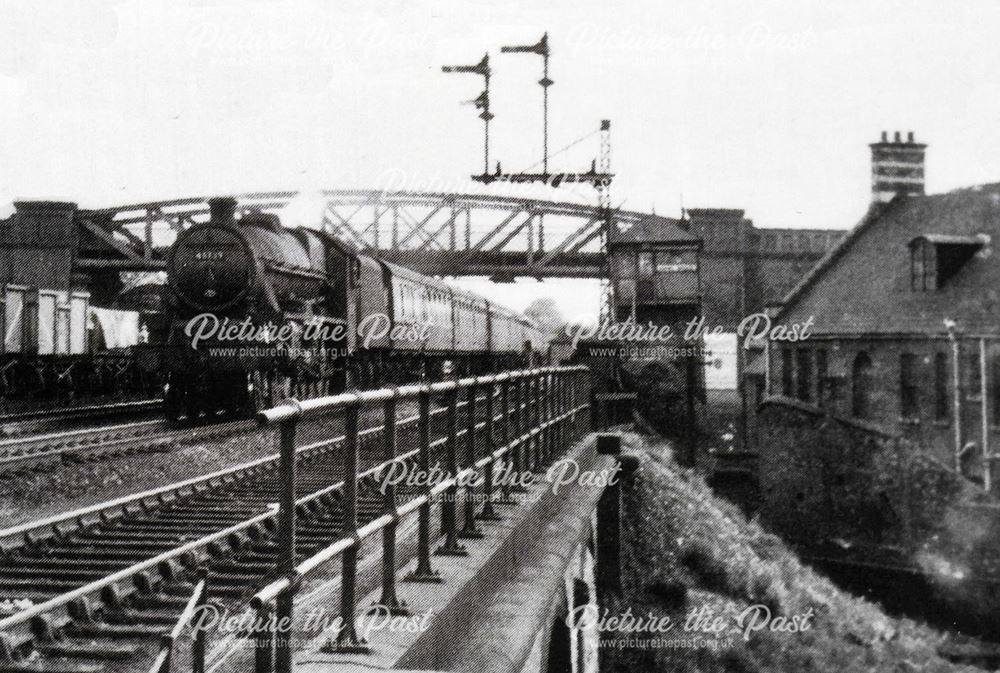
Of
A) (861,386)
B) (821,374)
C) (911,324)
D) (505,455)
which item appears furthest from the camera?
(821,374)

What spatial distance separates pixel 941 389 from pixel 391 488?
80.9 ft

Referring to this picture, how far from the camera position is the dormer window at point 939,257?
27.5 meters

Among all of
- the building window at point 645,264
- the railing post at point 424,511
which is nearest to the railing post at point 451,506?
the railing post at point 424,511

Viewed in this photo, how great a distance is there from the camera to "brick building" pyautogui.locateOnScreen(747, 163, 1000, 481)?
24.9 metres

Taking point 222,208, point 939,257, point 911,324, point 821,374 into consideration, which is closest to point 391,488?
point 222,208

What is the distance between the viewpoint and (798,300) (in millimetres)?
32500

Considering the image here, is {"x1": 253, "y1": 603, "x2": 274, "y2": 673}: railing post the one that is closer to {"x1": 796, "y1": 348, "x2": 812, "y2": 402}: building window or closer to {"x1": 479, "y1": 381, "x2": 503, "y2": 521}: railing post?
{"x1": 479, "y1": 381, "x2": 503, "y2": 521}: railing post

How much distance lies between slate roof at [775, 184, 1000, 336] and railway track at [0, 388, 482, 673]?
22.1m

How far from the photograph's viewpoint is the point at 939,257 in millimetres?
27516

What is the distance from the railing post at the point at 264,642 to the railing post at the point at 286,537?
61 millimetres

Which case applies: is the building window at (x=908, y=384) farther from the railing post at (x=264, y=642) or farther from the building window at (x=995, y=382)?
the railing post at (x=264, y=642)

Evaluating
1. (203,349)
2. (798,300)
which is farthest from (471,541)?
(798,300)

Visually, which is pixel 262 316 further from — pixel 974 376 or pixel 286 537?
pixel 974 376

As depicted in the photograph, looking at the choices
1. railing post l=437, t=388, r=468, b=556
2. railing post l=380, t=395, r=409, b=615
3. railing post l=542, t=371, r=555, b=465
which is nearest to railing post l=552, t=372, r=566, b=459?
railing post l=542, t=371, r=555, b=465
